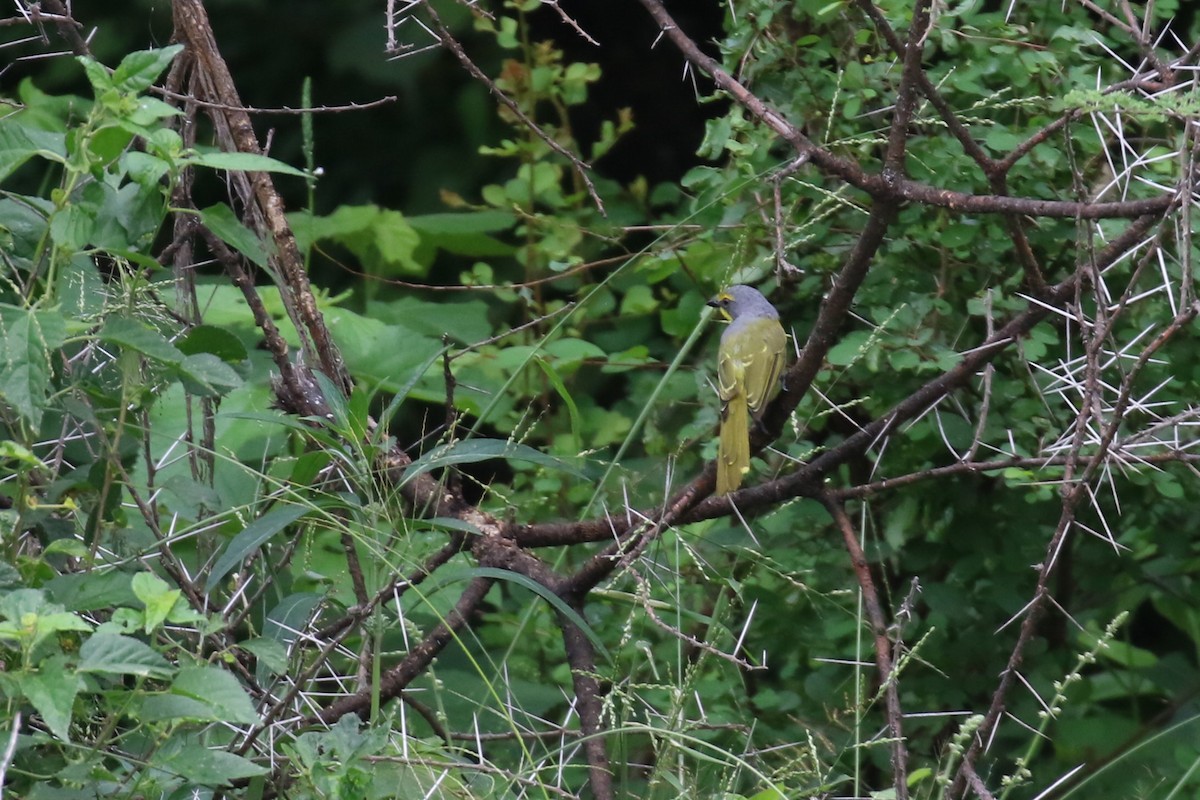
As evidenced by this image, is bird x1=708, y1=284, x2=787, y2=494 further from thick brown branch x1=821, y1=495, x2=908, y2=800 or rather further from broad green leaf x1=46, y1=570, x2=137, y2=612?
broad green leaf x1=46, y1=570, x2=137, y2=612

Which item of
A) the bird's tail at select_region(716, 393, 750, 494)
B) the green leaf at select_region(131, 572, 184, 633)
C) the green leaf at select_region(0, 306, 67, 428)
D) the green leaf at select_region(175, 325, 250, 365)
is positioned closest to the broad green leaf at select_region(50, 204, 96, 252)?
the green leaf at select_region(0, 306, 67, 428)

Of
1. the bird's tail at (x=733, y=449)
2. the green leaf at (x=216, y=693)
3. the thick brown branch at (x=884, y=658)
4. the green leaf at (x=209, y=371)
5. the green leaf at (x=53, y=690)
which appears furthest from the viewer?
the bird's tail at (x=733, y=449)

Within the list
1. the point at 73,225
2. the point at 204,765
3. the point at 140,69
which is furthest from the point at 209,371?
the point at 204,765

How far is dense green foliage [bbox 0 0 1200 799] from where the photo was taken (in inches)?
56.7

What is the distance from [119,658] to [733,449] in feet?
3.66

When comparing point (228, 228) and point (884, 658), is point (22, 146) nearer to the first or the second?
point (228, 228)

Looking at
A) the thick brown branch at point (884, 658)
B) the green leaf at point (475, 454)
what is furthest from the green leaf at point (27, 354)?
the thick brown branch at point (884, 658)

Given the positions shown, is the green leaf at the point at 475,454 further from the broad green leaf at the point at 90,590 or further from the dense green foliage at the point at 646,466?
the broad green leaf at the point at 90,590

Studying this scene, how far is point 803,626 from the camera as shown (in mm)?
2689

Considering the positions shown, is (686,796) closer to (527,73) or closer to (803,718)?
(803,718)

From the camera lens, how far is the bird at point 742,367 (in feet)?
6.85

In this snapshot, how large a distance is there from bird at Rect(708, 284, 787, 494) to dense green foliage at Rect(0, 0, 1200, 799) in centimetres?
7

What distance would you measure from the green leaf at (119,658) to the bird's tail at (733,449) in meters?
0.95

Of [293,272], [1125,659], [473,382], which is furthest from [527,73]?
[1125,659]
